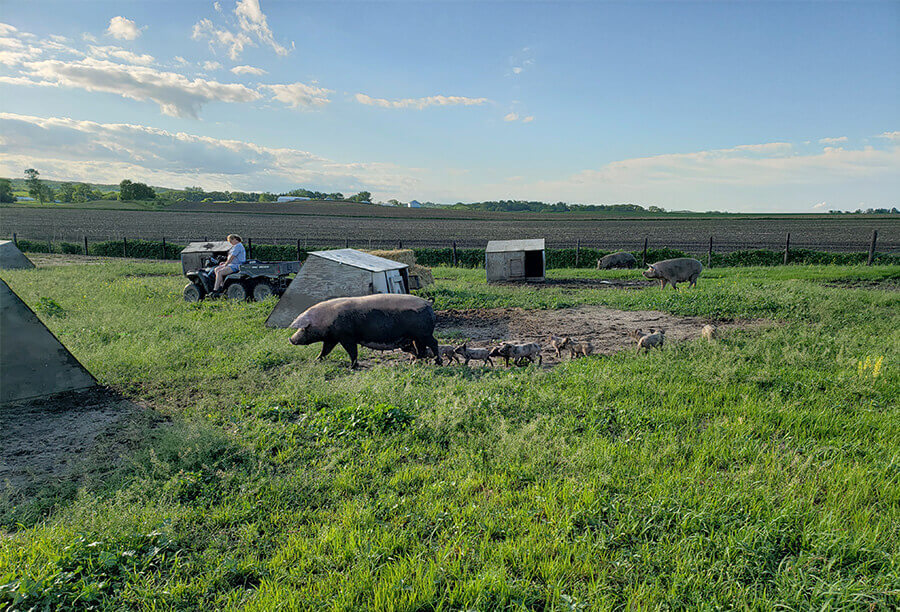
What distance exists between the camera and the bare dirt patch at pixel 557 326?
29.6 ft

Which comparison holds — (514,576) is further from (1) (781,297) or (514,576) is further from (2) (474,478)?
(1) (781,297)

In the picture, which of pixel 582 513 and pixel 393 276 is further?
pixel 393 276

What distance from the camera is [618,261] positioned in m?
24.2

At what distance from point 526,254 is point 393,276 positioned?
969 cm

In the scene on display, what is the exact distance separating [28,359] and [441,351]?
5.95 metres

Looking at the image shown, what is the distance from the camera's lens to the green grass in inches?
112

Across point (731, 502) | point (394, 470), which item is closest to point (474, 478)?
point (394, 470)

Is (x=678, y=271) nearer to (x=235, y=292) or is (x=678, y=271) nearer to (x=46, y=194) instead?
(x=235, y=292)

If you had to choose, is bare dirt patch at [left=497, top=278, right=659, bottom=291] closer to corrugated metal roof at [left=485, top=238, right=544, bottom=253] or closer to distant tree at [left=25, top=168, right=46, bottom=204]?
corrugated metal roof at [left=485, top=238, right=544, bottom=253]

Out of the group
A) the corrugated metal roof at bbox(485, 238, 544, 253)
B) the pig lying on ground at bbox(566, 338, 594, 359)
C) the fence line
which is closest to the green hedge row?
the fence line

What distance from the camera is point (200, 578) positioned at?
2.97m

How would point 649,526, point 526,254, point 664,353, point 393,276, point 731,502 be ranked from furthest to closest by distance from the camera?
point 526,254
point 393,276
point 664,353
point 731,502
point 649,526

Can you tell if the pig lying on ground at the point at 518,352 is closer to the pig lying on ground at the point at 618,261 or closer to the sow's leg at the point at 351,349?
the sow's leg at the point at 351,349

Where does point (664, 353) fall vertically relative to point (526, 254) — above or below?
below
